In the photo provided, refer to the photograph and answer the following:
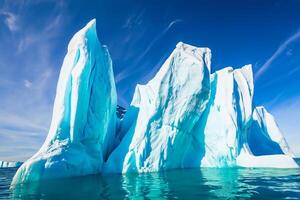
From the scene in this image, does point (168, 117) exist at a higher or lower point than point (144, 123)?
higher

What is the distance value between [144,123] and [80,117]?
183 inches

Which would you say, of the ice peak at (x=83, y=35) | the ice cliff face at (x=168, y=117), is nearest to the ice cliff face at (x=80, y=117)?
the ice peak at (x=83, y=35)

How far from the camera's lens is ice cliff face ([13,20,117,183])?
14023mm

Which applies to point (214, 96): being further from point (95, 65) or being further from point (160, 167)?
point (95, 65)

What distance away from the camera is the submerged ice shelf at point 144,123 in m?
15.5

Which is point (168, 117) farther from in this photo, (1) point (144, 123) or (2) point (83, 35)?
(2) point (83, 35)

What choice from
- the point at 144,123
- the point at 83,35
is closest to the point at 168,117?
the point at 144,123

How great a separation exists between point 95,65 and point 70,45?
2636 millimetres

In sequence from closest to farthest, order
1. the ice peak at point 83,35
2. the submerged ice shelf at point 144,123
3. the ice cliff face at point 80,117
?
the ice cliff face at point 80,117 → the submerged ice shelf at point 144,123 → the ice peak at point 83,35

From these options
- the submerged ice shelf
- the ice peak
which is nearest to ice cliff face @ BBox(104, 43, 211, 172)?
the submerged ice shelf

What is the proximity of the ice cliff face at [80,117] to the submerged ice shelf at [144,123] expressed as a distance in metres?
0.05

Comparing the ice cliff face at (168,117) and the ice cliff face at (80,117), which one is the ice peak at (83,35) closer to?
the ice cliff face at (80,117)

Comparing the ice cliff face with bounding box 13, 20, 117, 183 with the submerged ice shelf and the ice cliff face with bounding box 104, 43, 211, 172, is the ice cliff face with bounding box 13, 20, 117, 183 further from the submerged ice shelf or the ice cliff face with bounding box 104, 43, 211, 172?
the ice cliff face with bounding box 104, 43, 211, 172

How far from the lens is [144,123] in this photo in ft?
60.8
